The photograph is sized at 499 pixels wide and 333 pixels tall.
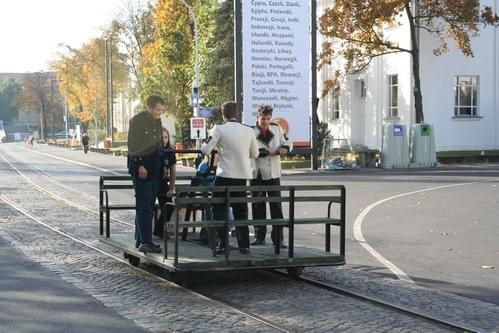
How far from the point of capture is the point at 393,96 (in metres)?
36.4

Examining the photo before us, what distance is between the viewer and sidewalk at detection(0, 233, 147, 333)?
6.38 meters

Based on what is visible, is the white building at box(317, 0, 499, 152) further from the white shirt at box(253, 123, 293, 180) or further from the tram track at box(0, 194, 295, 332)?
the white shirt at box(253, 123, 293, 180)

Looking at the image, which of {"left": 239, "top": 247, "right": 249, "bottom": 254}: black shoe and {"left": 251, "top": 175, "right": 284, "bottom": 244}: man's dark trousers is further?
{"left": 251, "top": 175, "right": 284, "bottom": 244}: man's dark trousers

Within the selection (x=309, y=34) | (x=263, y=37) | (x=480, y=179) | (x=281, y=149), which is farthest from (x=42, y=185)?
(x=281, y=149)

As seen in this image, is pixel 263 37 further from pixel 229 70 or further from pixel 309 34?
pixel 229 70

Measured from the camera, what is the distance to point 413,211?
606 inches

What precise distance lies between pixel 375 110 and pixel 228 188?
30.4 metres

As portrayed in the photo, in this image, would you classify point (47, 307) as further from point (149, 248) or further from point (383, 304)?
point (383, 304)

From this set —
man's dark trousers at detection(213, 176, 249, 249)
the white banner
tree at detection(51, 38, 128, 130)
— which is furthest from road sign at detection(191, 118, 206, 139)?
tree at detection(51, 38, 128, 130)

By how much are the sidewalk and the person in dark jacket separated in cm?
105

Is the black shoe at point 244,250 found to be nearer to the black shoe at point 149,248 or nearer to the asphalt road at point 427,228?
the black shoe at point 149,248

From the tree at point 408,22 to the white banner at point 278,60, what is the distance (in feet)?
11.2

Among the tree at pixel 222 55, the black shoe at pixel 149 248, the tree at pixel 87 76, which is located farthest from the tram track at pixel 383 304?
the tree at pixel 87 76

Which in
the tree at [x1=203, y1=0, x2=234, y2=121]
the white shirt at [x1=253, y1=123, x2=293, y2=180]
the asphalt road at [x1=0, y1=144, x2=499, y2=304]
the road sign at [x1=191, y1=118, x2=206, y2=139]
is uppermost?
the tree at [x1=203, y1=0, x2=234, y2=121]
